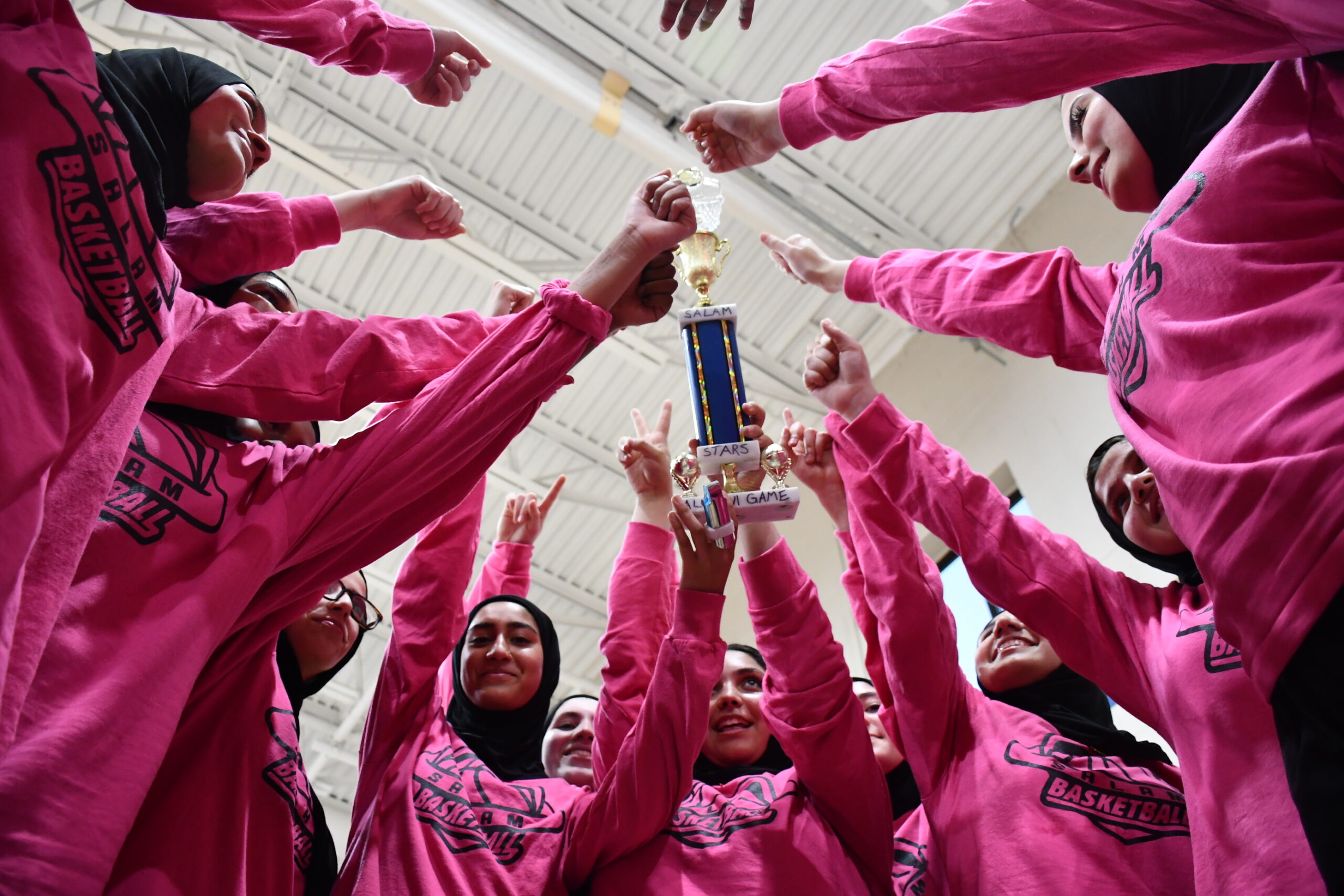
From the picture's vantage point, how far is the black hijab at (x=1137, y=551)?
7.25 ft

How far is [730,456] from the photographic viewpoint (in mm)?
2162

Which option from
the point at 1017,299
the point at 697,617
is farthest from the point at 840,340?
the point at 697,617

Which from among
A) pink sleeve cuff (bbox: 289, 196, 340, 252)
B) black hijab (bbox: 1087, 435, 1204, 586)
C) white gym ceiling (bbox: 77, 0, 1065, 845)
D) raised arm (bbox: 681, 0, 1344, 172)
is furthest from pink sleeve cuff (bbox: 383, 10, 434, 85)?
white gym ceiling (bbox: 77, 0, 1065, 845)

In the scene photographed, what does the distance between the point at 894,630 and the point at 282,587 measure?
136 centimetres

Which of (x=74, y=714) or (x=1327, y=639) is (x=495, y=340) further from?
(x=1327, y=639)

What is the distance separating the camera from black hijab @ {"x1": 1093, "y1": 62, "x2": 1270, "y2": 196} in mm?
1860

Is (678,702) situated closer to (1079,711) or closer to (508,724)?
(508,724)

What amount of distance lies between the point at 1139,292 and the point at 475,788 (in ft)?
5.91

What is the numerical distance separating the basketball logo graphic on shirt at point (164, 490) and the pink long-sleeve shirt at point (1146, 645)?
140cm

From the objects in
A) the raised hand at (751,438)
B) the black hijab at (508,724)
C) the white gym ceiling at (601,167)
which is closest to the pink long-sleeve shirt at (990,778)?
the raised hand at (751,438)

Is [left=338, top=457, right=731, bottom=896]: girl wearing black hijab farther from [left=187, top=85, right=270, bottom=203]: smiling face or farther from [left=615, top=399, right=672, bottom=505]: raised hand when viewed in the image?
[left=187, top=85, right=270, bottom=203]: smiling face

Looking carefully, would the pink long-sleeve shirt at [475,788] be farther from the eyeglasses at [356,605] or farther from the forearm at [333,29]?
the forearm at [333,29]

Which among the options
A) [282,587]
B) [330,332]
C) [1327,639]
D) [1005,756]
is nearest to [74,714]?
[282,587]

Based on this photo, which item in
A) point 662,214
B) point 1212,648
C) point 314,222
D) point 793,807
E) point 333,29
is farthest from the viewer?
point 314,222
